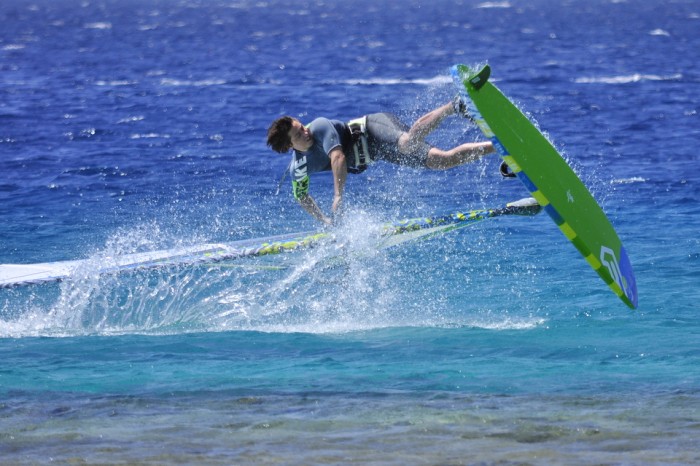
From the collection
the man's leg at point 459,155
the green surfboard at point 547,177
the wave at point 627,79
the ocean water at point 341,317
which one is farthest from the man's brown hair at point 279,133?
the wave at point 627,79

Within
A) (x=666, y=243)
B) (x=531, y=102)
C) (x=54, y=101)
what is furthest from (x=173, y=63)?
(x=666, y=243)

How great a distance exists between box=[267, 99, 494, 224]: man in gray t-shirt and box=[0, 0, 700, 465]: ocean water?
24.7 inches

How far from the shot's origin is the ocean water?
727cm

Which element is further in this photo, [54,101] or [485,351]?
[54,101]

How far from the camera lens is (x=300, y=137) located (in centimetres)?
1110

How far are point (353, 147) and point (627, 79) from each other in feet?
103

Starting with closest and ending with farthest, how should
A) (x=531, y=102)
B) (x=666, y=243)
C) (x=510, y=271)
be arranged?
(x=510, y=271), (x=666, y=243), (x=531, y=102)

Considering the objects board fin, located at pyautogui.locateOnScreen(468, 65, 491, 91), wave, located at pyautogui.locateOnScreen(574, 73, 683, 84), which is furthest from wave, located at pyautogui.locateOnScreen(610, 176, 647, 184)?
wave, located at pyautogui.locateOnScreen(574, 73, 683, 84)

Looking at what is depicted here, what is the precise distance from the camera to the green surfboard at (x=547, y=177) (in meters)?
9.30

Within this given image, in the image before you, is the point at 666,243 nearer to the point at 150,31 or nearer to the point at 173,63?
the point at 173,63

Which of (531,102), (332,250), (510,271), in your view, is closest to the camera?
(332,250)

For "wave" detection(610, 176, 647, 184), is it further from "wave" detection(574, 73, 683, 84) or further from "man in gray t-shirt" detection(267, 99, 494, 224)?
"wave" detection(574, 73, 683, 84)

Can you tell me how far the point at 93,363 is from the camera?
967cm

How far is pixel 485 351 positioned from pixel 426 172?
10.5 metres
